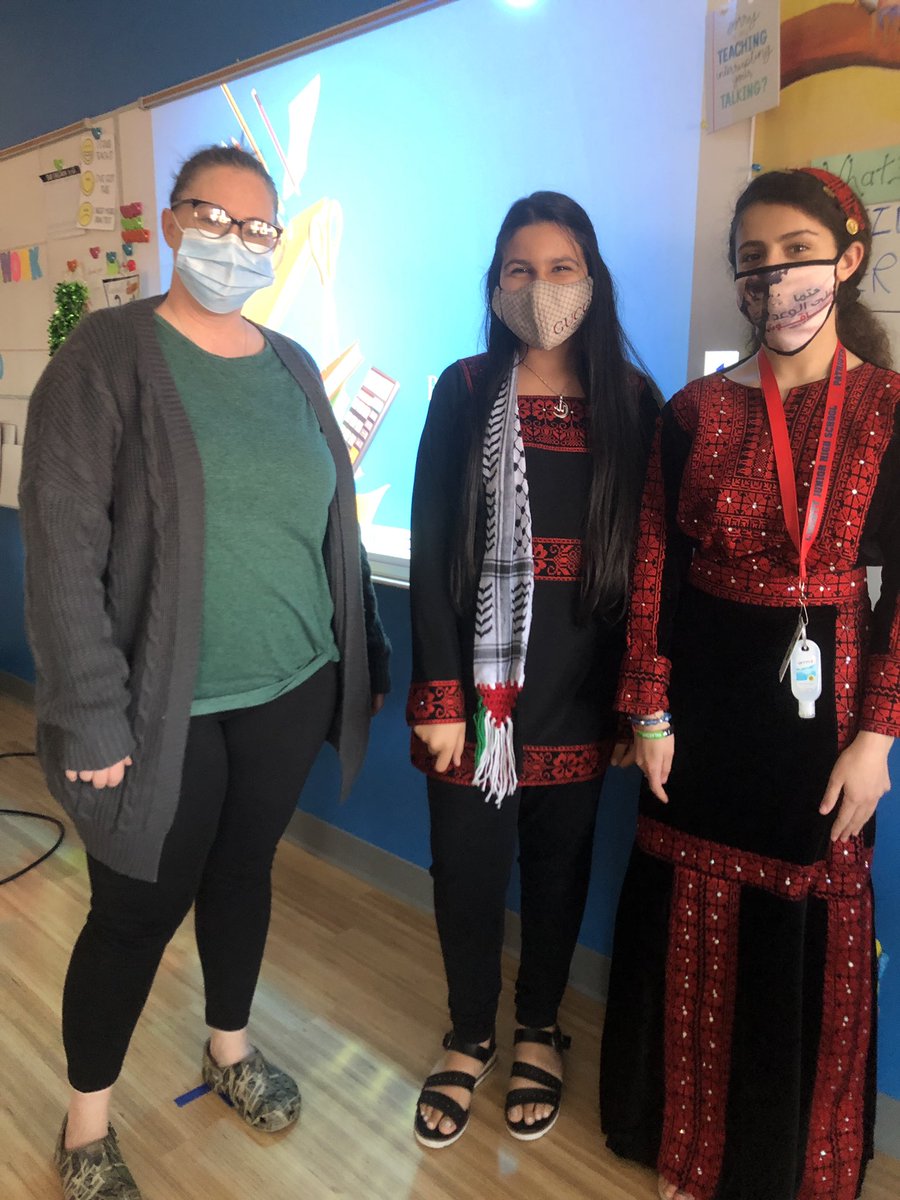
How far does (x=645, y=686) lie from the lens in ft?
4.24

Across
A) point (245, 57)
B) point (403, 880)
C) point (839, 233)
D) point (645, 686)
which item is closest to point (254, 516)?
point (645, 686)

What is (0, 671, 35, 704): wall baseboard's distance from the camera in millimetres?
3635

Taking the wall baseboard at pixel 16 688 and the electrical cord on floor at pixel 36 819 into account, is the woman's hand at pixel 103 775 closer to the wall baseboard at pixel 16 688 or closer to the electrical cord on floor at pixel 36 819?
the electrical cord on floor at pixel 36 819

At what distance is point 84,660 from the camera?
1.13 m

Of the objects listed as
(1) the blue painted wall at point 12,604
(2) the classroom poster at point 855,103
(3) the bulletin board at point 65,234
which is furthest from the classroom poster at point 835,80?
(1) the blue painted wall at point 12,604

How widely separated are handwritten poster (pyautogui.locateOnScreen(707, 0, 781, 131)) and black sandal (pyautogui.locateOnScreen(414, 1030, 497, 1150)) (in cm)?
164

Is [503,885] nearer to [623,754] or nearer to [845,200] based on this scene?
[623,754]

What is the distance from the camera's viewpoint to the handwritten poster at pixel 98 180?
2641mm

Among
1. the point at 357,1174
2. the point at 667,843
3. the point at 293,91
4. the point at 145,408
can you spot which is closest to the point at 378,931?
the point at 357,1174

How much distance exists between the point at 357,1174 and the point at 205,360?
130cm

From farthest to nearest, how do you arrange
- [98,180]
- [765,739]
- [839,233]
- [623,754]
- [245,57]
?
[98,180], [245,57], [623,754], [765,739], [839,233]

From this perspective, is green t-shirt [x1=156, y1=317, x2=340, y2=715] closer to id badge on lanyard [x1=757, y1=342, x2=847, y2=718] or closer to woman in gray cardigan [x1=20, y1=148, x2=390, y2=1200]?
woman in gray cardigan [x1=20, y1=148, x2=390, y2=1200]

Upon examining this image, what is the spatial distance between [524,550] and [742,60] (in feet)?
2.78

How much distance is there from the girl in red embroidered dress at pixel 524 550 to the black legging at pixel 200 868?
21 centimetres
